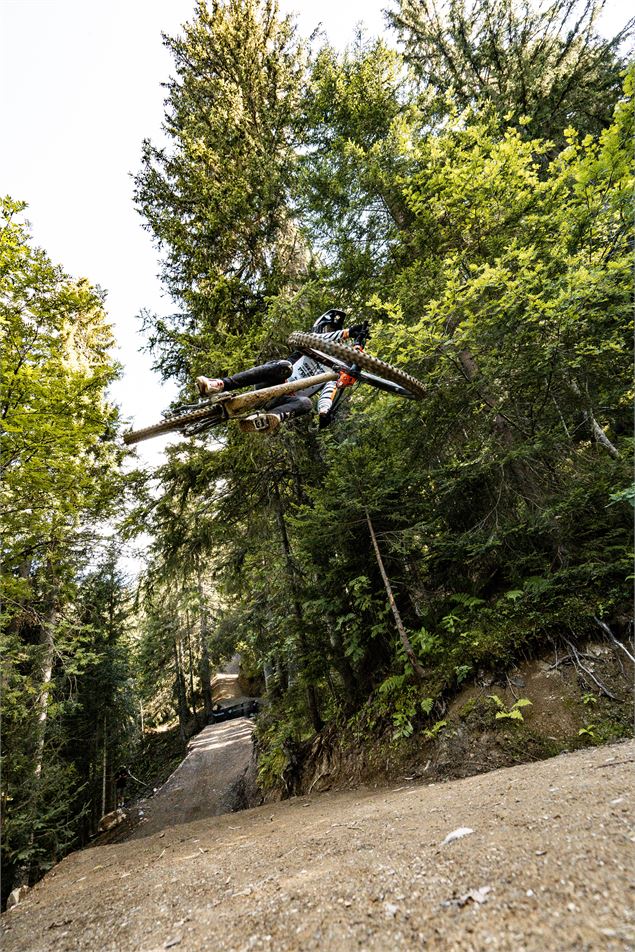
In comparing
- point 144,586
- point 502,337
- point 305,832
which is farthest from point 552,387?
point 144,586

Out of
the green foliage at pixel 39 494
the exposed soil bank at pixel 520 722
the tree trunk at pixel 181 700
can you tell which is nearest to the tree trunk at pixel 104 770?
the green foliage at pixel 39 494

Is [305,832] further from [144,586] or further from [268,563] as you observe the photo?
[144,586]

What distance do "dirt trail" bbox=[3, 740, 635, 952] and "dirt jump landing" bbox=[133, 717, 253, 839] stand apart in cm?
914

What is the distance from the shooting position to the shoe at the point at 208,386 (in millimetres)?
3863

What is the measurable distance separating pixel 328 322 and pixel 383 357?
1438 mm

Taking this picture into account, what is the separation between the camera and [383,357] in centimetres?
668

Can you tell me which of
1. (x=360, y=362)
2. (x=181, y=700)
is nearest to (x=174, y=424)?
(x=360, y=362)

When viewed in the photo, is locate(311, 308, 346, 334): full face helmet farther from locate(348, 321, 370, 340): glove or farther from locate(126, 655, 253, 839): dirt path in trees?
locate(126, 655, 253, 839): dirt path in trees

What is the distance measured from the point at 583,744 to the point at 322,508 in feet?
15.3

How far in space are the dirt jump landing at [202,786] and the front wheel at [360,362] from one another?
12.7 m

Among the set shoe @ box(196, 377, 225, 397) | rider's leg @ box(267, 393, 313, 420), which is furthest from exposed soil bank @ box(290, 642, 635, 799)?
shoe @ box(196, 377, 225, 397)

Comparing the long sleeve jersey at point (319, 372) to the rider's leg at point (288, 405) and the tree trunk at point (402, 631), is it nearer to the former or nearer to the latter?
the rider's leg at point (288, 405)

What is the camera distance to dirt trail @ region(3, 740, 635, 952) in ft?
4.80

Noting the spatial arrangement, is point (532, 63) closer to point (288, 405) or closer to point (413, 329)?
point (413, 329)
